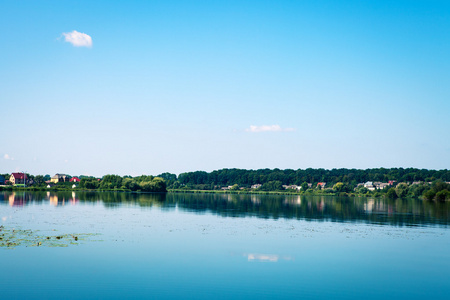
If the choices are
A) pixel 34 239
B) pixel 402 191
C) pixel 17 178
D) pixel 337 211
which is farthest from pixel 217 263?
pixel 17 178

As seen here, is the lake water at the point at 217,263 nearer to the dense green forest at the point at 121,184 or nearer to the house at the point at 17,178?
the dense green forest at the point at 121,184

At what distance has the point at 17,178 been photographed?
15650cm

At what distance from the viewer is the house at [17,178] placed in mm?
156250

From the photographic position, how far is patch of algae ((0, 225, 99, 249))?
23.5 metres

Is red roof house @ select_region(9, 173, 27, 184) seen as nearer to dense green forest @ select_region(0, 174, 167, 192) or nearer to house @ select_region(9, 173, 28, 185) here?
house @ select_region(9, 173, 28, 185)

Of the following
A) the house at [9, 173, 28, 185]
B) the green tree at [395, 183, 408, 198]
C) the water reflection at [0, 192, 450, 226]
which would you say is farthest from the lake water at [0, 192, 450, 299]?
the house at [9, 173, 28, 185]

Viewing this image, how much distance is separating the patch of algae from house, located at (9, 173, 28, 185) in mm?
143556

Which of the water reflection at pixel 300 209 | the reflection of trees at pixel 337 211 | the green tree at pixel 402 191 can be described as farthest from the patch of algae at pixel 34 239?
the green tree at pixel 402 191

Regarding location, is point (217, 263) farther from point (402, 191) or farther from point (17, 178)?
point (17, 178)

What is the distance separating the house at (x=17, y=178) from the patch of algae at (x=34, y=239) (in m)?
144

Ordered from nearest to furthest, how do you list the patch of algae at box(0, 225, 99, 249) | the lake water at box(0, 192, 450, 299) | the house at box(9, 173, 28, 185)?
the lake water at box(0, 192, 450, 299) < the patch of algae at box(0, 225, 99, 249) < the house at box(9, 173, 28, 185)

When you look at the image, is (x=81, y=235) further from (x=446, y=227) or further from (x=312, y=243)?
(x=446, y=227)

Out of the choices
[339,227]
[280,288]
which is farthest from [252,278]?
[339,227]

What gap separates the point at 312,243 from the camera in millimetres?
27547
